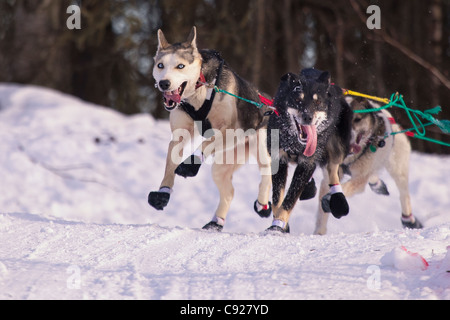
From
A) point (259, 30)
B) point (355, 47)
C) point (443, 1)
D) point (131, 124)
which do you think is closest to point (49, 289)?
point (131, 124)

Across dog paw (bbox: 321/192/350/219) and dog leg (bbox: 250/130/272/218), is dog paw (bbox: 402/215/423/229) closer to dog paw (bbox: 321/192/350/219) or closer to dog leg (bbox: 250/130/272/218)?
dog leg (bbox: 250/130/272/218)

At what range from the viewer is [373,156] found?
6.20m

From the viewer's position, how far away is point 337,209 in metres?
4.91

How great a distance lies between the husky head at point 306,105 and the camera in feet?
15.3

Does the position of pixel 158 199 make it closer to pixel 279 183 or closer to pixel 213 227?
pixel 213 227

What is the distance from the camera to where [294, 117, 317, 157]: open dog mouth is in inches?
186

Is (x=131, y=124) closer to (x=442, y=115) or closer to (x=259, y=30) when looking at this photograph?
(x=259, y=30)

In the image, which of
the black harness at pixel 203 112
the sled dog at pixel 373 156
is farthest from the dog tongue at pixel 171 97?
the sled dog at pixel 373 156

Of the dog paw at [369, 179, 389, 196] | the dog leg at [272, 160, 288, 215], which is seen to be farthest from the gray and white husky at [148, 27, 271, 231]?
the dog paw at [369, 179, 389, 196]

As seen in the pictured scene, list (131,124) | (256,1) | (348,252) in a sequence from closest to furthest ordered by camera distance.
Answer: (348,252), (131,124), (256,1)

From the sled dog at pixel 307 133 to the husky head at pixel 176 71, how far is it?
0.62 meters

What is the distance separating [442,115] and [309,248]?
35.0ft

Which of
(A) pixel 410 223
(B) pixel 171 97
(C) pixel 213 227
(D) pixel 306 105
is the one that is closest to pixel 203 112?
(B) pixel 171 97

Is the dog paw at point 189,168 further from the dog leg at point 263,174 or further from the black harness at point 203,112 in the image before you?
the dog leg at point 263,174
